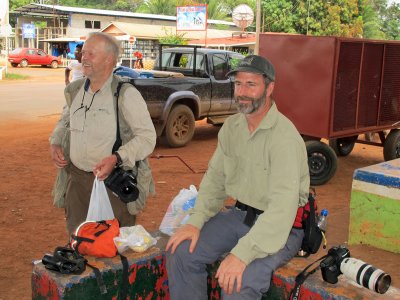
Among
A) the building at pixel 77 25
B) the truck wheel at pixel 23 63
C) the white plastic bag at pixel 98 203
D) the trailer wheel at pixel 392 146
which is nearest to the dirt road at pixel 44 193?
the trailer wheel at pixel 392 146

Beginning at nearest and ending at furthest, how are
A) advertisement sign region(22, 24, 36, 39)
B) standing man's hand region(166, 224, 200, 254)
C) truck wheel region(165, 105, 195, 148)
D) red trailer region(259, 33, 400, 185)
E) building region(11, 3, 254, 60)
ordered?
standing man's hand region(166, 224, 200, 254) → red trailer region(259, 33, 400, 185) → truck wheel region(165, 105, 195, 148) → building region(11, 3, 254, 60) → advertisement sign region(22, 24, 36, 39)

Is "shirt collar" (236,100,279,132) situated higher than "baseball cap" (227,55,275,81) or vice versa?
"baseball cap" (227,55,275,81)

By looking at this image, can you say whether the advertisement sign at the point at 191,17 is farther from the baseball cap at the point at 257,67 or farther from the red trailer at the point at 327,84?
the baseball cap at the point at 257,67

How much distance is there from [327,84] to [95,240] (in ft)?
17.4

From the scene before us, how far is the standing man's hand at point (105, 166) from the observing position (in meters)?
3.46

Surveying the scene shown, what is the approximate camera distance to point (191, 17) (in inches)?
1326

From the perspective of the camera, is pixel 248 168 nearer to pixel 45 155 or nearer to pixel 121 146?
Result: pixel 121 146

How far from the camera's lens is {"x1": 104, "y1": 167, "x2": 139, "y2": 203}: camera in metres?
3.55

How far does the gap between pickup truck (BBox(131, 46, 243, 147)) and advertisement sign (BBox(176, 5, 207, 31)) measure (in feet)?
71.0

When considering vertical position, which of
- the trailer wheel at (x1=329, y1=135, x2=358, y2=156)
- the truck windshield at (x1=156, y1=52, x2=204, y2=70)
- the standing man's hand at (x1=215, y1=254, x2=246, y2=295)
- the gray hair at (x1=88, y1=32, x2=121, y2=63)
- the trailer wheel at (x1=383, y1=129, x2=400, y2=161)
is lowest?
the trailer wheel at (x1=329, y1=135, x2=358, y2=156)

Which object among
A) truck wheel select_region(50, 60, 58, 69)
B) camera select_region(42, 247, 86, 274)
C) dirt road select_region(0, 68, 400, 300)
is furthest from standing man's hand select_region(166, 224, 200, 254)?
truck wheel select_region(50, 60, 58, 69)

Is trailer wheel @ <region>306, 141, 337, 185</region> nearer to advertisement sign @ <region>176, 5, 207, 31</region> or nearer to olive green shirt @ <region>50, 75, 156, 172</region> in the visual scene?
olive green shirt @ <region>50, 75, 156, 172</region>

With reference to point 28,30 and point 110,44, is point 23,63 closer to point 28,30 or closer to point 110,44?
point 28,30

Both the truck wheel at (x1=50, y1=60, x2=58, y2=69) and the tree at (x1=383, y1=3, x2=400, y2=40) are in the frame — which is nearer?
the truck wheel at (x1=50, y1=60, x2=58, y2=69)
